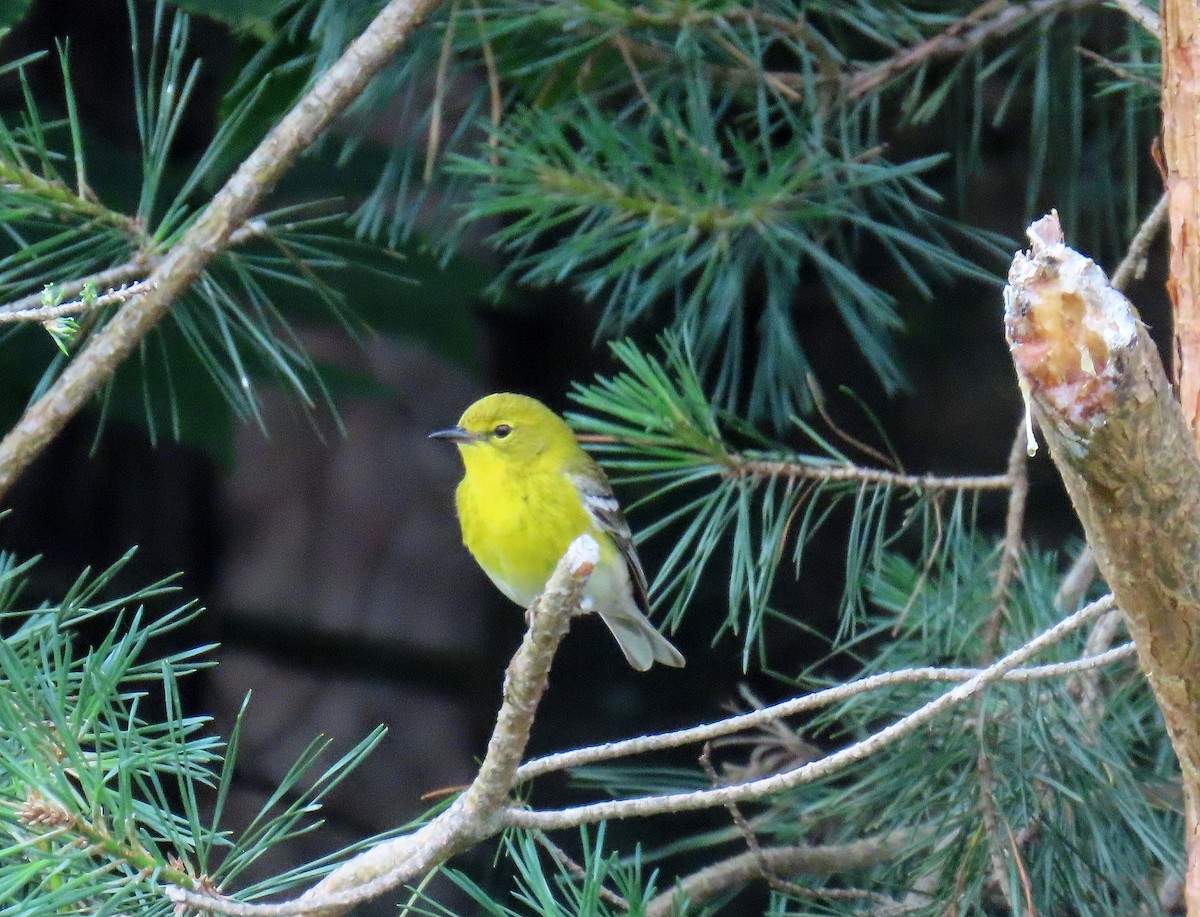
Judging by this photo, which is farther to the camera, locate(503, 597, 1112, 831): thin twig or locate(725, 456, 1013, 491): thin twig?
locate(725, 456, 1013, 491): thin twig

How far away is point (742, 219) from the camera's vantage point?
1.90 m

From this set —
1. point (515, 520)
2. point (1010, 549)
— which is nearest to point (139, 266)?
point (515, 520)

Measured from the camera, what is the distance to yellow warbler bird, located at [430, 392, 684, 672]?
2520 mm

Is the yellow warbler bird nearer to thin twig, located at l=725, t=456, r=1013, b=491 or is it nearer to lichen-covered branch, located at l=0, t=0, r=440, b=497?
thin twig, located at l=725, t=456, r=1013, b=491

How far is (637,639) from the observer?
285cm

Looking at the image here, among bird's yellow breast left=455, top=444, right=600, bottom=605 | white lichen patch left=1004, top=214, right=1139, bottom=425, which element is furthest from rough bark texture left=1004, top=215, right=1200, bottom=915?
bird's yellow breast left=455, top=444, right=600, bottom=605

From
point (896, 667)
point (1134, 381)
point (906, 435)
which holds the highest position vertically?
point (1134, 381)

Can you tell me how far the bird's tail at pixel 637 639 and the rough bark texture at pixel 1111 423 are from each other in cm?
184

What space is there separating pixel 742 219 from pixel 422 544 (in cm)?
164

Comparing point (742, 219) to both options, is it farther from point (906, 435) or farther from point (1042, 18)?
point (906, 435)

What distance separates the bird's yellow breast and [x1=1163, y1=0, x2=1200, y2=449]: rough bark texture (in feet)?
4.70

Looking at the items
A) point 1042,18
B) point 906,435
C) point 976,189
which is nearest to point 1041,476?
point 906,435

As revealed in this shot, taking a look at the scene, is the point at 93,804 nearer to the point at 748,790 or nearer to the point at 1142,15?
the point at 748,790

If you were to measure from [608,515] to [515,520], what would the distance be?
0.18 m
